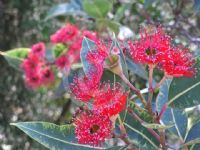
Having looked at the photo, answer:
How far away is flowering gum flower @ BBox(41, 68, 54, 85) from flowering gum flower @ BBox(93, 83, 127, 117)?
1071mm

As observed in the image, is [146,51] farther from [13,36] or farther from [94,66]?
[13,36]

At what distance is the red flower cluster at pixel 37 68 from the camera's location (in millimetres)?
1882

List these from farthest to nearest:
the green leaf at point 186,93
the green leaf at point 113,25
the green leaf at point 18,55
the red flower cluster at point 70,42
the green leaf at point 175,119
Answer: the green leaf at point 18,55 < the green leaf at point 113,25 < the red flower cluster at point 70,42 < the green leaf at point 175,119 < the green leaf at point 186,93

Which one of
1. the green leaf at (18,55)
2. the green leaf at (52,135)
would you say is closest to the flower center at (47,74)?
the green leaf at (18,55)

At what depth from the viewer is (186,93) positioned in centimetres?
95

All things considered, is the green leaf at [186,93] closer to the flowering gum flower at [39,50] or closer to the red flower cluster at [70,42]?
the red flower cluster at [70,42]

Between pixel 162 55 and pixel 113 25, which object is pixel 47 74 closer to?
pixel 113 25

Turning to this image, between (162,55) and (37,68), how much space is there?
3.56 ft

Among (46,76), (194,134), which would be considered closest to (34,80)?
(46,76)

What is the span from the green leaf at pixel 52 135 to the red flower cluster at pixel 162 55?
0.18m

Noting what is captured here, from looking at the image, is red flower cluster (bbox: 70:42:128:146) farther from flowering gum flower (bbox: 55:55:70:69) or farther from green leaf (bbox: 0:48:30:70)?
green leaf (bbox: 0:48:30:70)

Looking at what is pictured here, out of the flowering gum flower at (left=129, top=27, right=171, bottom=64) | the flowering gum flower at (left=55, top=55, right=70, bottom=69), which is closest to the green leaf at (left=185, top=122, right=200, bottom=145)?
the flowering gum flower at (left=129, top=27, right=171, bottom=64)

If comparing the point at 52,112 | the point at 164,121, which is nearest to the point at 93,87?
the point at 164,121

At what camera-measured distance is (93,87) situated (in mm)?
849
